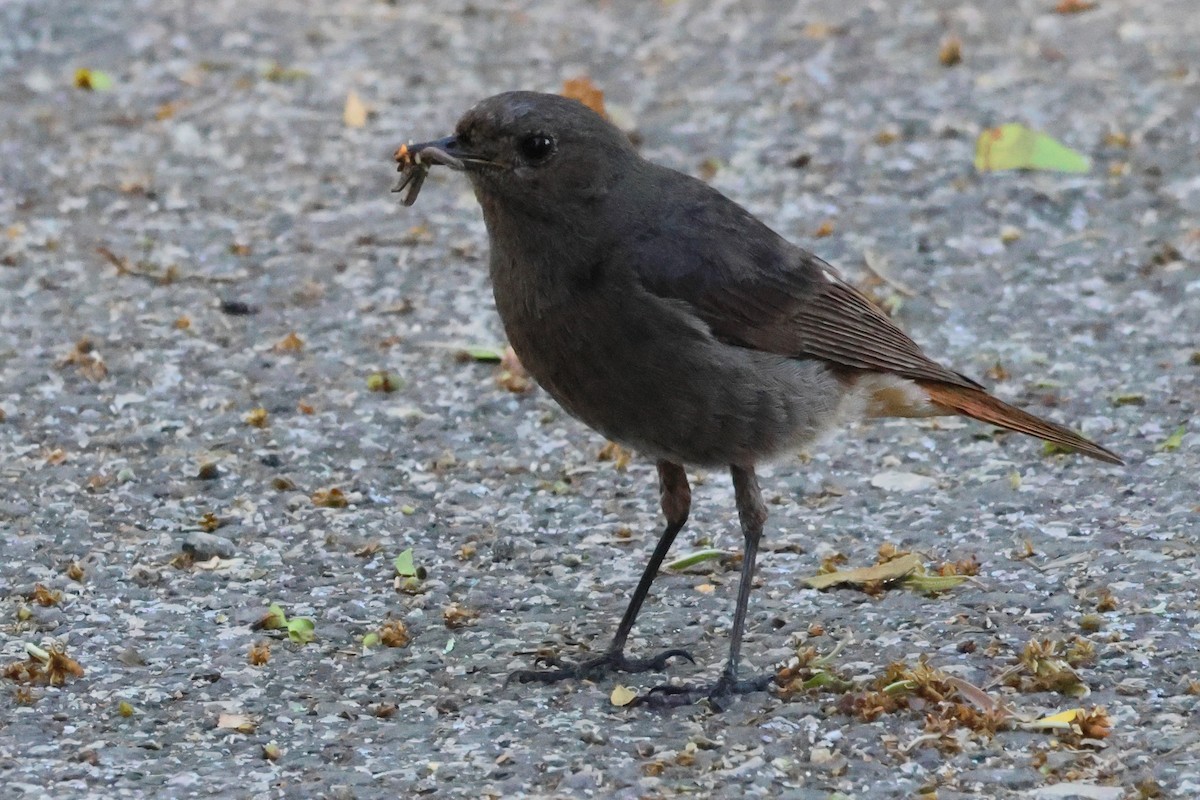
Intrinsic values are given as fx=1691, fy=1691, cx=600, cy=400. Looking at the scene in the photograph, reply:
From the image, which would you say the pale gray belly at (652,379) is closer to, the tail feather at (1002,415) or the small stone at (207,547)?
the tail feather at (1002,415)

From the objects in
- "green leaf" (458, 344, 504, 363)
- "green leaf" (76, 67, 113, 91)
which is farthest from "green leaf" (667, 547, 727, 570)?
"green leaf" (76, 67, 113, 91)

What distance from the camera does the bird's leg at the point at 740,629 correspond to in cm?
428

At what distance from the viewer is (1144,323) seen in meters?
6.46

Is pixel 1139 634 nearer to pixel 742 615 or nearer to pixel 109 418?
pixel 742 615

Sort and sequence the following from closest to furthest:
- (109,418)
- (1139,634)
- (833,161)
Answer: (1139,634)
(109,418)
(833,161)

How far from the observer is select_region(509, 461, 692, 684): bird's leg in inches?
174

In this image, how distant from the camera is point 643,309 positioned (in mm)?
4422

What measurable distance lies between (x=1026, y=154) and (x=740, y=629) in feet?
13.0

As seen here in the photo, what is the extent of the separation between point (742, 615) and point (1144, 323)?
2760 mm

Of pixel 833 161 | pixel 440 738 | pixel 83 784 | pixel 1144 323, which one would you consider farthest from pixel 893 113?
pixel 83 784

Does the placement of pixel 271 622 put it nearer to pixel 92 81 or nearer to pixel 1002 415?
pixel 1002 415

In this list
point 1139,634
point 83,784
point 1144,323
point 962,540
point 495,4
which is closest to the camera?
point 83,784

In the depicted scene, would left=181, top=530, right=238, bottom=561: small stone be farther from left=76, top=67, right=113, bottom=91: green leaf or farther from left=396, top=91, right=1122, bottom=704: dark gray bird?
left=76, top=67, right=113, bottom=91: green leaf

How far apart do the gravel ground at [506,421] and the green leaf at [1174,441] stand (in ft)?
0.08
